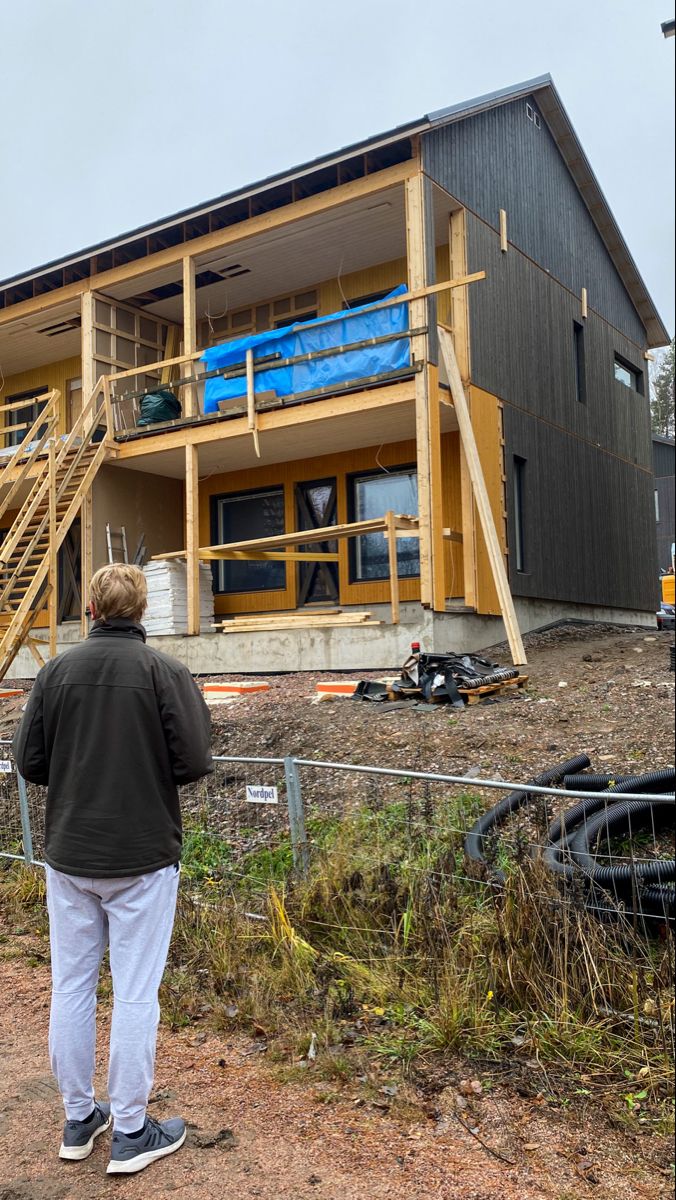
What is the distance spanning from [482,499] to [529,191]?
7151 millimetres

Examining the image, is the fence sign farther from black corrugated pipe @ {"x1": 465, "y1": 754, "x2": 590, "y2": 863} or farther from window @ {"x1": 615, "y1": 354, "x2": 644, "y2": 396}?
window @ {"x1": 615, "y1": 354, "x2": 644, "y2": 396}

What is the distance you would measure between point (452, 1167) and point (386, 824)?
2.21 meters

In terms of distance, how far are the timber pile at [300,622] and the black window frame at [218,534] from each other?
10.7 feet

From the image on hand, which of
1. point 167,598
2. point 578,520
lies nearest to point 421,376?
point 167,598

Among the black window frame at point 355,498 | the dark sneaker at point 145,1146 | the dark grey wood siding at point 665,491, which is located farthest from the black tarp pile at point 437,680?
the dark grey wood siding at point 665,491

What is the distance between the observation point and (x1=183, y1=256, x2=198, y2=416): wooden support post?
14.6 metres

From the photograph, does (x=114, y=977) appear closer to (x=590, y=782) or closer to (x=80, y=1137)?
(x=80, y=1137)

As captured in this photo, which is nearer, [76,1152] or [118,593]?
[76,1152]

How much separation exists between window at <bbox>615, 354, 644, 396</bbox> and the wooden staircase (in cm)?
1055

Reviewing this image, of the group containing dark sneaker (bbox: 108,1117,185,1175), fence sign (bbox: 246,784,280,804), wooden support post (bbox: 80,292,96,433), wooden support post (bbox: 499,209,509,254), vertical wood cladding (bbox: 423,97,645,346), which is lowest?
dark sneaker (bbox: 108,1117,185,1175)

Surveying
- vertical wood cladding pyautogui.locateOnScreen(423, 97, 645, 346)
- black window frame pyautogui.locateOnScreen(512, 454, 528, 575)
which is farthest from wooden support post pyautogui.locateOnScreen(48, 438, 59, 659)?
black window frame pyautogui.locateOnScreen(512, 454, 528, 575)

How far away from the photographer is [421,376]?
12.5 meters

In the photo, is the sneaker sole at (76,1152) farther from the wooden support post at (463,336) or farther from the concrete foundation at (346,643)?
the wooden support post at (463,336)

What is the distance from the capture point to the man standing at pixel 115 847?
3.28 meters
